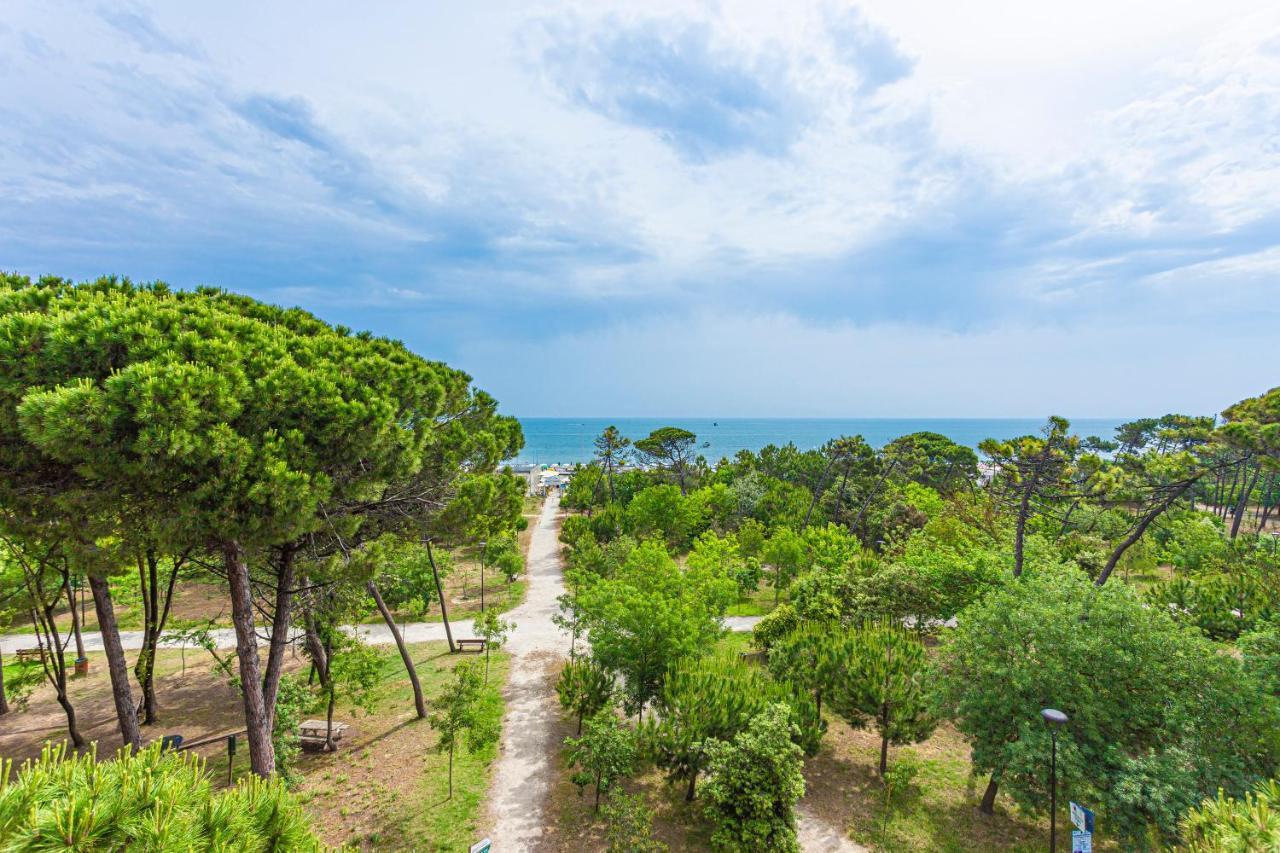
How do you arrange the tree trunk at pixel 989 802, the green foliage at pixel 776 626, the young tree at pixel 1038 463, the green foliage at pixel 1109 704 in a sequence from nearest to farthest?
the green foliage at pixel 1109 704 → the tree trunk at pixel 989 802 → the young tree at pixel 1038 463 → the green foliage at pixel 776 626

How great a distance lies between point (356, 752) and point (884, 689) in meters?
14.3

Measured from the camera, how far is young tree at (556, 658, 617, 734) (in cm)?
1423

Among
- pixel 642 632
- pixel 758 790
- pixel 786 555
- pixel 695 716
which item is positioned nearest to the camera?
pixel 758 790

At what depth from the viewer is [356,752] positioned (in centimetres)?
1399

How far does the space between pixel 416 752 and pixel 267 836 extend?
445 inches

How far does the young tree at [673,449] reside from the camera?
2141 inches

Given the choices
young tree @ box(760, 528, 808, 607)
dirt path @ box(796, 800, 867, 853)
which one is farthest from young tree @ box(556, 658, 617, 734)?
young tree @ box(760, 528, 808, 607)

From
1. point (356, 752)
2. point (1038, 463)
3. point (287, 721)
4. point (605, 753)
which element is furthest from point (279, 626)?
point (1038, 463)

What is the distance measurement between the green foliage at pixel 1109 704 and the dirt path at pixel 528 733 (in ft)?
32.9

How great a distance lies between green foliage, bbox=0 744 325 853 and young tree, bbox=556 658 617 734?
10.3m

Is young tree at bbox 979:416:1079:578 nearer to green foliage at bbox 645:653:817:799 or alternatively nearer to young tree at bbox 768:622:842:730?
young tree at bbox 768:622:842:730

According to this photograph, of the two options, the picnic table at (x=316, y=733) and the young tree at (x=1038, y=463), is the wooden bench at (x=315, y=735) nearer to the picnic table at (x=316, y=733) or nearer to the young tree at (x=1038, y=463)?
the picnic table at (x=316, y=733)

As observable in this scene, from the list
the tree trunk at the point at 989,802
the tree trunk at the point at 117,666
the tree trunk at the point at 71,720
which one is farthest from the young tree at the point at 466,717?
the tree trunk at the point at 989,802

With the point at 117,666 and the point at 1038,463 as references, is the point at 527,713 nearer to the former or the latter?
the point at 117,666
